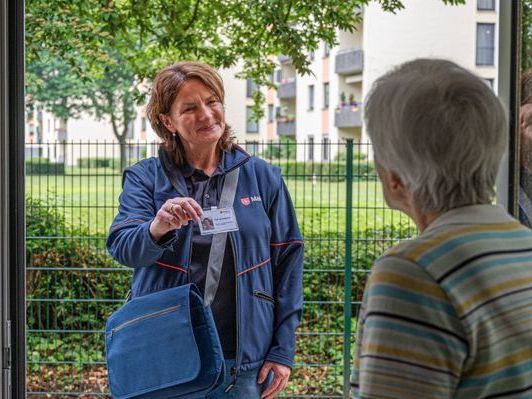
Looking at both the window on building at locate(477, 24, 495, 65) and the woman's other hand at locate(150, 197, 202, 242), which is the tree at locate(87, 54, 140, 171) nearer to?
the window on building at locate(477, 24, 495, 65)

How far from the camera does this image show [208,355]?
1.86 meters

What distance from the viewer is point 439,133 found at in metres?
0.97

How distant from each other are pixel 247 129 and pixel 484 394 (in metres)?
22.5

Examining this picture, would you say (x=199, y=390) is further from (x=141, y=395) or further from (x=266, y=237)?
(x=266, y=237)

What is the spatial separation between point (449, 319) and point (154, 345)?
108 cm

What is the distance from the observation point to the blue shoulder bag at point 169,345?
1854mm

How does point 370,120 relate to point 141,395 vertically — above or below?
above

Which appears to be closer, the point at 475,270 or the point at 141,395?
the point at 475,270

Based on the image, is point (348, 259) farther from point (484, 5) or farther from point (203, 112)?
point (484, 5)

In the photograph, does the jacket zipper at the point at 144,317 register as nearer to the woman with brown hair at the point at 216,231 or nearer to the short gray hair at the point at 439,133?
the woman with brown hair at the point at 216,231

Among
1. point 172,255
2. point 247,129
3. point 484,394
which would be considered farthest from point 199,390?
point 247,129

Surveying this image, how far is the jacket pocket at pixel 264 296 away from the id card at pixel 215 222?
6.1 inches

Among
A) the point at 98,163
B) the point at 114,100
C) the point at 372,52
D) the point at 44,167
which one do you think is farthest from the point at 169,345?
the point at 114,100

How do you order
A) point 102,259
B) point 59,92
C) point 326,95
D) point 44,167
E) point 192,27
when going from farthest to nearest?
point 326,95
point 59,92
point 192,27
point 102,259
point 44,167
